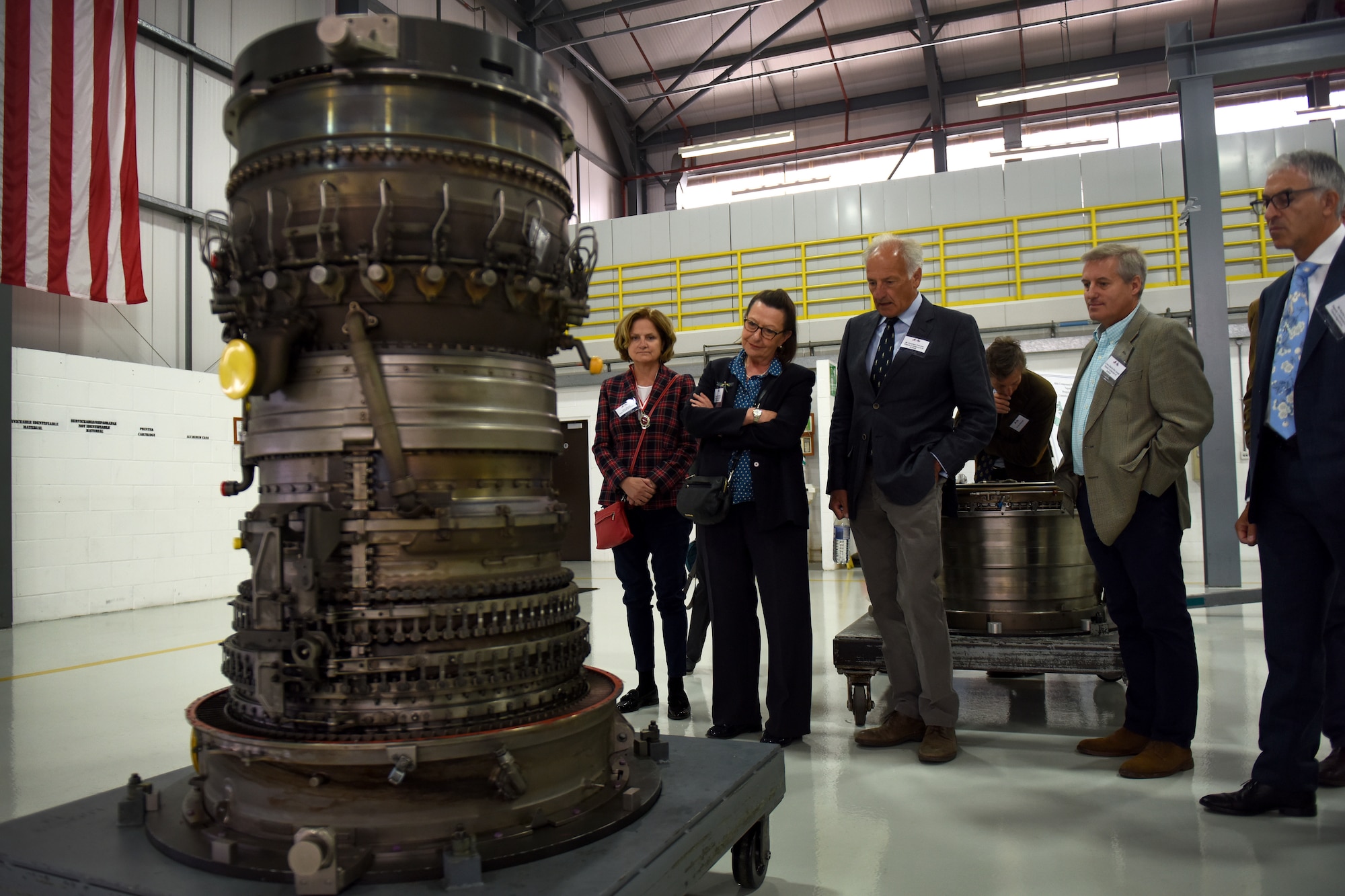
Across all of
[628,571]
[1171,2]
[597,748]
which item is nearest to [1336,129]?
[1171,2]

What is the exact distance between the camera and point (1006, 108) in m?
15.1

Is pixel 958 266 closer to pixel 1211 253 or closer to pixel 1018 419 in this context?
pixel 1211 253

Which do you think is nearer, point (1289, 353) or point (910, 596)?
point (1289, 353)

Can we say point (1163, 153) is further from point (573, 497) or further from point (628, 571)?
point (628, 571)

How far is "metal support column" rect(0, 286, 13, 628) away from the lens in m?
6.64

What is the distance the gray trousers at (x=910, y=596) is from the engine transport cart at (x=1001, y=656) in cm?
17

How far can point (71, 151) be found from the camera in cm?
708

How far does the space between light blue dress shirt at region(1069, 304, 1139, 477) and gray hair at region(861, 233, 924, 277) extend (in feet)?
2.09

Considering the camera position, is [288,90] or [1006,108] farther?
[1006,108]

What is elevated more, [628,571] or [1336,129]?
[1336,129]

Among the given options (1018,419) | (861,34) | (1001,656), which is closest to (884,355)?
(1001,656)

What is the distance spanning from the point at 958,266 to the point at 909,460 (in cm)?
960

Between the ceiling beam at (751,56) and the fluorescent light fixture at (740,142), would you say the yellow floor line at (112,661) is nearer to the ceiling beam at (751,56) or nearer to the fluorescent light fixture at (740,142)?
the fluorescent light fixture at (740,142)

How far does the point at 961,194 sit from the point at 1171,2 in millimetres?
4962
